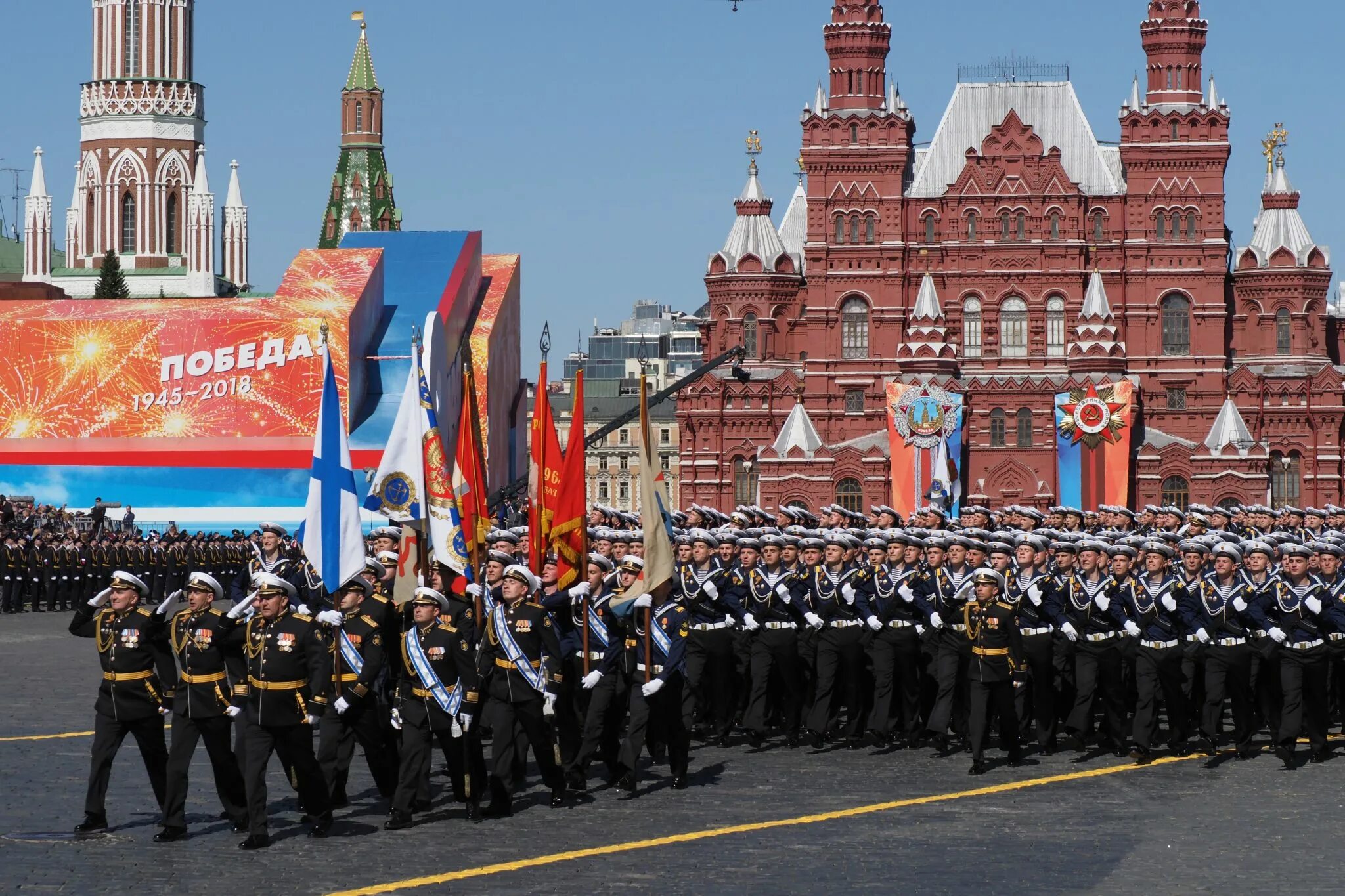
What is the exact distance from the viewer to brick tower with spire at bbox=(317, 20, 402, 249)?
12194cm

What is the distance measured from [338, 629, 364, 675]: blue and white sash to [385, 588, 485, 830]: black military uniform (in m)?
0.29

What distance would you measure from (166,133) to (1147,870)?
98.1m

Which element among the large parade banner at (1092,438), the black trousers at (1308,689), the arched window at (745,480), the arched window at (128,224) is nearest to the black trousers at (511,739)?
the black trousers at (1308,689)

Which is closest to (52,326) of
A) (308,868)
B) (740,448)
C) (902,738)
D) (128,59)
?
(740,448)

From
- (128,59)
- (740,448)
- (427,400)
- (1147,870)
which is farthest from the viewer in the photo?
(128,59)

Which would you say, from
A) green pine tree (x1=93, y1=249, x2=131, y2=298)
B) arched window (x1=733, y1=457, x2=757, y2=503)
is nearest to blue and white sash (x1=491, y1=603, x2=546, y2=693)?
arched window (x1=733, y1=457, x2=757, y2=503)

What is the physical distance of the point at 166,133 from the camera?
104562 mm

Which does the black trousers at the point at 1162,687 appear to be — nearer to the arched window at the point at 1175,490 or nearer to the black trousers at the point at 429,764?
the black trousers at the point at 429,764

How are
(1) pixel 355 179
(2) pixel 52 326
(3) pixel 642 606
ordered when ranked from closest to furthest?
(3) pixel 642 606 < (2) pixel 52 326 < (1) pixel 355 179

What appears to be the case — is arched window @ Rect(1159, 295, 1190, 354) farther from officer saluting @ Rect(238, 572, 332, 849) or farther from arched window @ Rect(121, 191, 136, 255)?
officer saluting @ Rect(238, 572, 332, 849)

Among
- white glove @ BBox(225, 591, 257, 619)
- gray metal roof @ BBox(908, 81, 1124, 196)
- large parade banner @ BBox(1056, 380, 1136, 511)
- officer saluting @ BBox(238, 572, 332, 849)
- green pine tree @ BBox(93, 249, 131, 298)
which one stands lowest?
officer saluting @ BBox(238, 572, 332, 849)

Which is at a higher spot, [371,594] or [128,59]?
[128,59]

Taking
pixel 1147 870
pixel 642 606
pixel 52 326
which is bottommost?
pixel 1147 870

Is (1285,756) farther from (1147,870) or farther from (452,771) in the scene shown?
(452,771)
